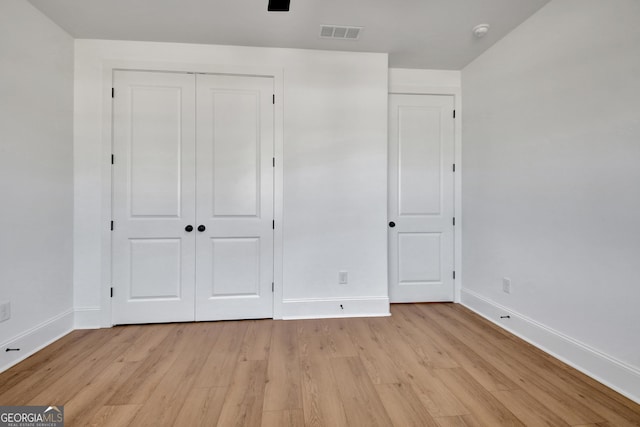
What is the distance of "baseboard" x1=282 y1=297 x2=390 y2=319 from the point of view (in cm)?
270

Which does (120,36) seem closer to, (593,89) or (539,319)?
(593,89)

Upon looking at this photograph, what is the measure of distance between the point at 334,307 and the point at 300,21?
261 cm

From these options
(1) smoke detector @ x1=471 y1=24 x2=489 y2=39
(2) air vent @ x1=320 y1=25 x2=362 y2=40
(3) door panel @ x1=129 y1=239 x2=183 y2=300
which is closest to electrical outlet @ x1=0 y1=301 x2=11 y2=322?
(3) door panel @ x1=129 y1=239 x2=183 y2=300

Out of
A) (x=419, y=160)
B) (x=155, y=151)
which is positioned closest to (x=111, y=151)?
(x=155, y=151)

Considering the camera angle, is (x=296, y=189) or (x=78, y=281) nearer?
(x=78, y=281)

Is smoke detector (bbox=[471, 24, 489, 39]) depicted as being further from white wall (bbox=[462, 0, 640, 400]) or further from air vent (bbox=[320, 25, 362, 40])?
air vent (bbox=[320, 25, 362, 40])

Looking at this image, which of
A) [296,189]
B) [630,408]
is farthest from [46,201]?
[630,408]

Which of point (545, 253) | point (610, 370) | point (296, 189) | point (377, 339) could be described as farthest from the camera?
point (296, 189)

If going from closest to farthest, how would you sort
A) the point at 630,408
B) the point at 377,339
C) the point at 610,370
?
the point at 630,408
the point at 610,370
the point at 377,339

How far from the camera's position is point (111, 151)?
8.32ft

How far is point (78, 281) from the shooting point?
2.50 m

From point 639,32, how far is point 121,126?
3.81 meters

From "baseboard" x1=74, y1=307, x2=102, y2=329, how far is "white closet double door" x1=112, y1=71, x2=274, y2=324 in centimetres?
13

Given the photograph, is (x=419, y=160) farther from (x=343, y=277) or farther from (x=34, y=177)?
(x=34, y=177)
